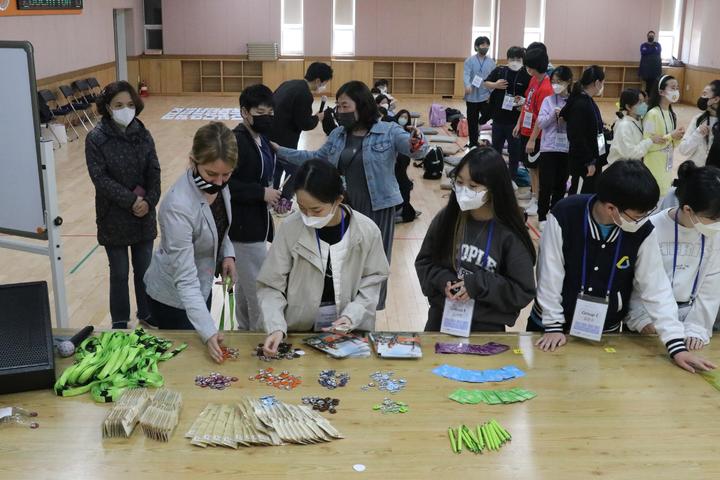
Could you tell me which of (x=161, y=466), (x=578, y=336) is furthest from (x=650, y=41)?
(x=161, y=466)

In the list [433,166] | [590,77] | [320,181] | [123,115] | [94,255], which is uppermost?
[590,77]

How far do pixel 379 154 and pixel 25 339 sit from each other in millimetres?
2370

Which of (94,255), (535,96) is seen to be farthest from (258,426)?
(535,96)

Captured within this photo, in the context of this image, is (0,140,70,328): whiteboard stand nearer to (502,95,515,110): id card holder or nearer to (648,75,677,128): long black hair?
(648,75,677,128): long black hair

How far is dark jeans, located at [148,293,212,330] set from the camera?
3.40 m

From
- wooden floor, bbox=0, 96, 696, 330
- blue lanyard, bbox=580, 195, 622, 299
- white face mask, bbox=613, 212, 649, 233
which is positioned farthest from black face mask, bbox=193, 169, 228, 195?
wooden floor, bbox=0, 96, 696, 330

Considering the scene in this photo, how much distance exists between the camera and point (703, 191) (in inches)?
113

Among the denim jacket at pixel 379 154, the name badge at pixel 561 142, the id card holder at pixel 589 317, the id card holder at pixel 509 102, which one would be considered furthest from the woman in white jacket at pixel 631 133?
the id card holder at pixel 589 317

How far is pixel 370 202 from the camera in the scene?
4539mm

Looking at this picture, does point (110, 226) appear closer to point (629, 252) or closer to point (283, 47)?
point (629, 252)

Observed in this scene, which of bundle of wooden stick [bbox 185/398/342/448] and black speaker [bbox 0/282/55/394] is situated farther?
black speaker [bbox 0/282/55/394]

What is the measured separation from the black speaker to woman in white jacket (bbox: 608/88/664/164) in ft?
16.4

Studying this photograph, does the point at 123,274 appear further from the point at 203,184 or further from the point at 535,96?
the point at 535,96

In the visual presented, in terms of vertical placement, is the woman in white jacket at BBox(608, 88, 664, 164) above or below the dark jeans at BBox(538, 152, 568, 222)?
above
